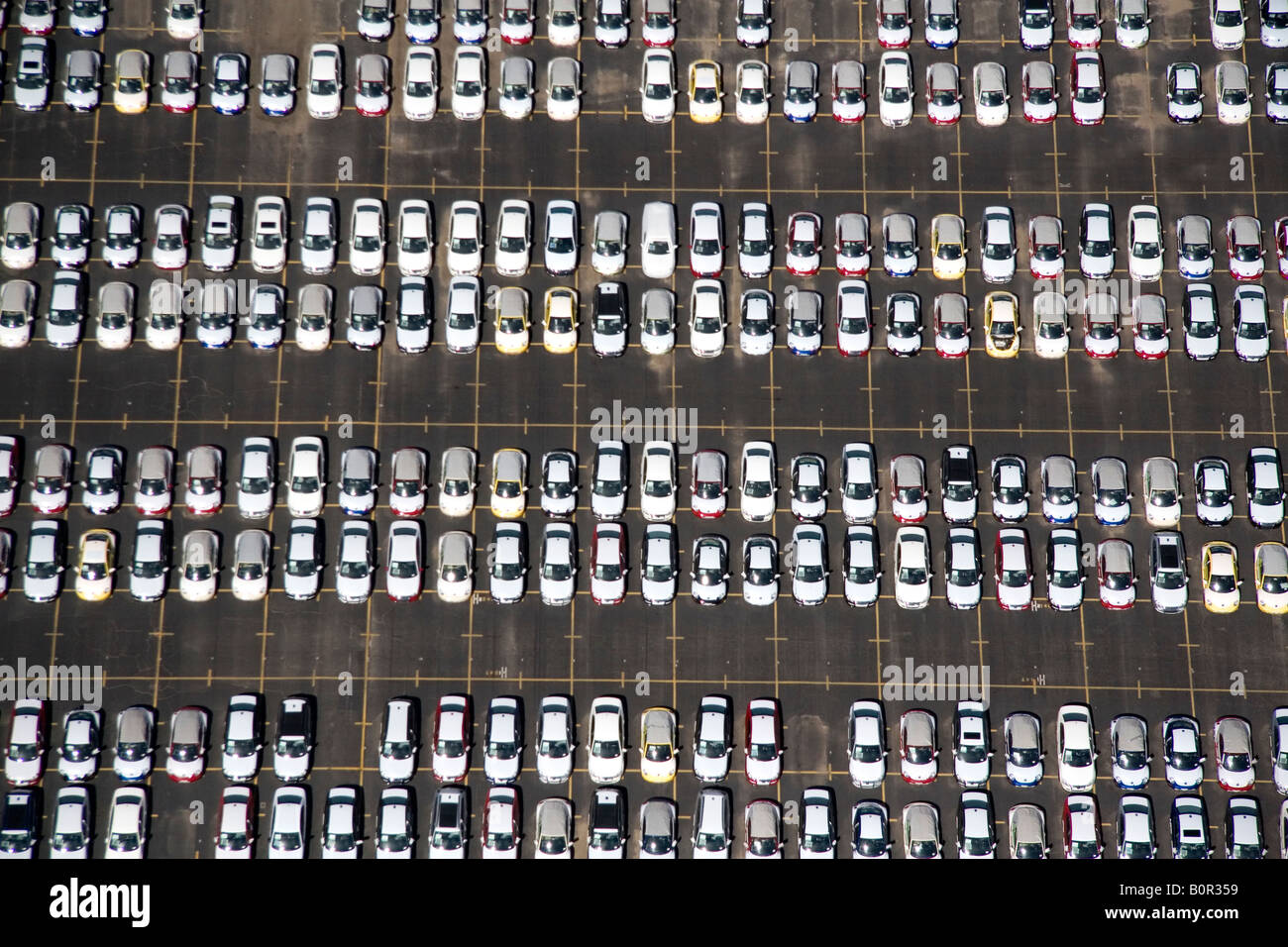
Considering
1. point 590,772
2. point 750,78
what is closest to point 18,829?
point 590,772

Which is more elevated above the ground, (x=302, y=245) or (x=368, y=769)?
(x=302, y=245)

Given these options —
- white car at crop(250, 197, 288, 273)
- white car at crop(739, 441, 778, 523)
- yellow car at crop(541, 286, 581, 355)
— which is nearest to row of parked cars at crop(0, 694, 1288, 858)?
white car at crop(739, 441, 778, 523)

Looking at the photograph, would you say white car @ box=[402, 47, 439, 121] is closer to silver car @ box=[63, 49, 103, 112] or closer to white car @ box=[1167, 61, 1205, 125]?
silver car @ box=[63, 49, 103, 112]

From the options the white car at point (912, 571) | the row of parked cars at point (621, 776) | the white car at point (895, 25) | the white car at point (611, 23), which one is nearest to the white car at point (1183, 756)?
the row of parked cars at point (621, 776)

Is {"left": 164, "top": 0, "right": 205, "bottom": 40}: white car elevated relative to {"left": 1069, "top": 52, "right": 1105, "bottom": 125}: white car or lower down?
elevated

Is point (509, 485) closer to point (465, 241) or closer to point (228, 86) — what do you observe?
point (465, 241)
